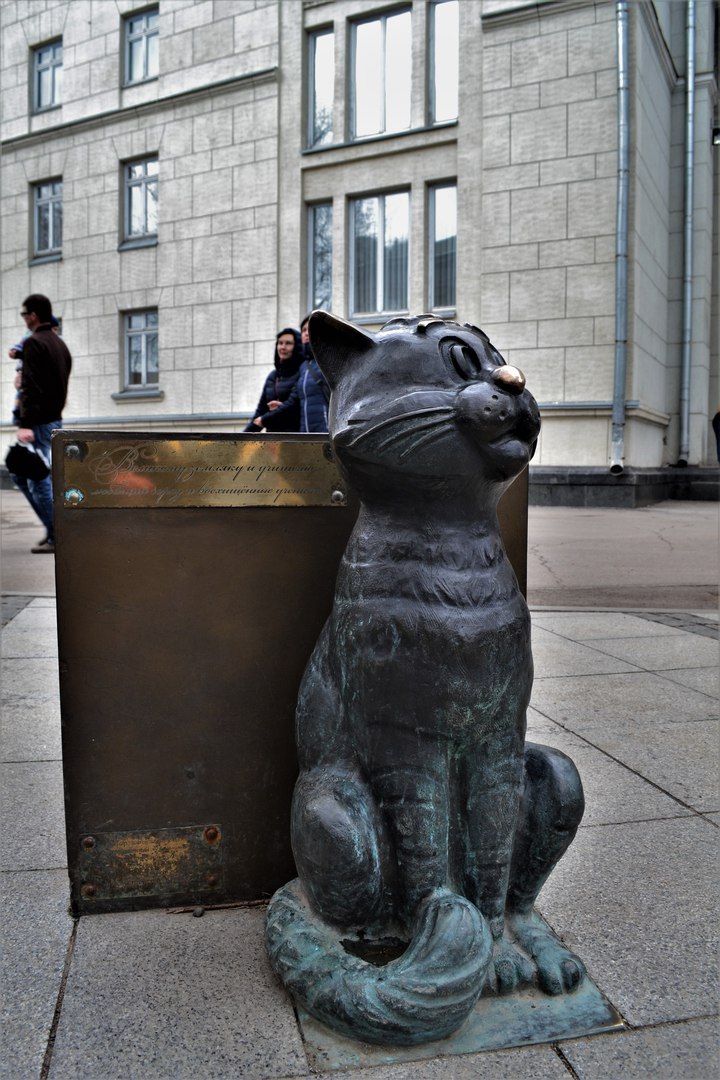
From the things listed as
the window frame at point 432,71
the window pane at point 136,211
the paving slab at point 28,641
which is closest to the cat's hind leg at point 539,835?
the paving slab at point 28,641

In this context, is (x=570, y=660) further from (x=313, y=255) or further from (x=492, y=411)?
(x=313, y=255)

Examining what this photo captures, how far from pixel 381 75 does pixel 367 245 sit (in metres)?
2.66

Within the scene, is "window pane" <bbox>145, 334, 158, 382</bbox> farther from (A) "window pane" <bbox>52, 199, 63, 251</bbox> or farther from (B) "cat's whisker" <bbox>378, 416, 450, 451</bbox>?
(B) "cat's whisker" <bbox>378, 416, 450, 451</bbox>

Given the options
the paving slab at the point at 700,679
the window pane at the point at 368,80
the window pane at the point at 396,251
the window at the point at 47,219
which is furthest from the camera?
the window at the point at 47,219

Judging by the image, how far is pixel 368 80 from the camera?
14.4 m

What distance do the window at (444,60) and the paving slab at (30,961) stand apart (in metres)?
13.8

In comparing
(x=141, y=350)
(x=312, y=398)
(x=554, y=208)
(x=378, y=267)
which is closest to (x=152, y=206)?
(x=141, y=350)

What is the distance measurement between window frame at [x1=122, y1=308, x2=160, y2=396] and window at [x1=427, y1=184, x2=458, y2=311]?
5.15 meters

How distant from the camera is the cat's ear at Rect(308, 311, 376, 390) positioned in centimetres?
174

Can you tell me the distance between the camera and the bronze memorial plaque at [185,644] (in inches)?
80.7

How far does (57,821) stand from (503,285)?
1187 cm

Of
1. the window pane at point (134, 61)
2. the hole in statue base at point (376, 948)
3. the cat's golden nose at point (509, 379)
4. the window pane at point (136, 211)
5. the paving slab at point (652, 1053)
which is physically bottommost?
the paving slab at point (652, 1053)

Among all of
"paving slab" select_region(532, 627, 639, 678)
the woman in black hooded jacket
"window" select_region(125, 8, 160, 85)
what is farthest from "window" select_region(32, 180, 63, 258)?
"paving slab" select_region(532, 627, 639, 678)

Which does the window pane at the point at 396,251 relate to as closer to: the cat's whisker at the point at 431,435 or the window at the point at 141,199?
the window at the point at 141,199
